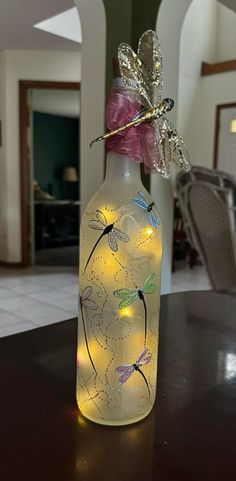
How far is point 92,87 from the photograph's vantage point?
198cm

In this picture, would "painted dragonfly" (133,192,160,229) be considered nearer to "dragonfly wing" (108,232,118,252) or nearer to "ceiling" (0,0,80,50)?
"dragonfly wing" (108,232,118,252)

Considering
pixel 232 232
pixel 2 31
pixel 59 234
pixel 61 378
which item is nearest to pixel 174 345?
pixel 61 378

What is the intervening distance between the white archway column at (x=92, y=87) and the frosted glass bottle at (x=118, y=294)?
142cm

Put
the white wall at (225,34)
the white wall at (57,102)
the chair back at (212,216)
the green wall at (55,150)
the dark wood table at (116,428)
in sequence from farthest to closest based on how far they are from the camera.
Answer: the green wall at (55,150) < the white wall at (57,102) < the white wall at (225,34) < the chair back at (212,216) < the dark wood table at (116,428)

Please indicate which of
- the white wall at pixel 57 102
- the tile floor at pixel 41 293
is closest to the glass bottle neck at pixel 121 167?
the tile floor at pixel 41 293

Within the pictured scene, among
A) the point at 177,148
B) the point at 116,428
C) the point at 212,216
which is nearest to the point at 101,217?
the point at 177,148

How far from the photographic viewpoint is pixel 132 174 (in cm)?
46

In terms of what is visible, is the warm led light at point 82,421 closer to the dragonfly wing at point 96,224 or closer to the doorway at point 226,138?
the dragonfly wing at point 96,224

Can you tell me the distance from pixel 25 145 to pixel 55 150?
3092 mm

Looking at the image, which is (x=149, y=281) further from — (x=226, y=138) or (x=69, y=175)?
(x=69, y=175)

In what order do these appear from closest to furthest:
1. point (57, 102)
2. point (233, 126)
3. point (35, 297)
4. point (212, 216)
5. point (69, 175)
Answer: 1. point (212, 216)
2. point (35, 297)
3. point (233, 126)
4. point (57, 102)
5. point (69, 175)

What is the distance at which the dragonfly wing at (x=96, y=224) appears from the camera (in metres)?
0.44

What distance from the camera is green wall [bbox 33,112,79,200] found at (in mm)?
7180

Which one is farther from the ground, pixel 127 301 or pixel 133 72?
pixel 133 72
